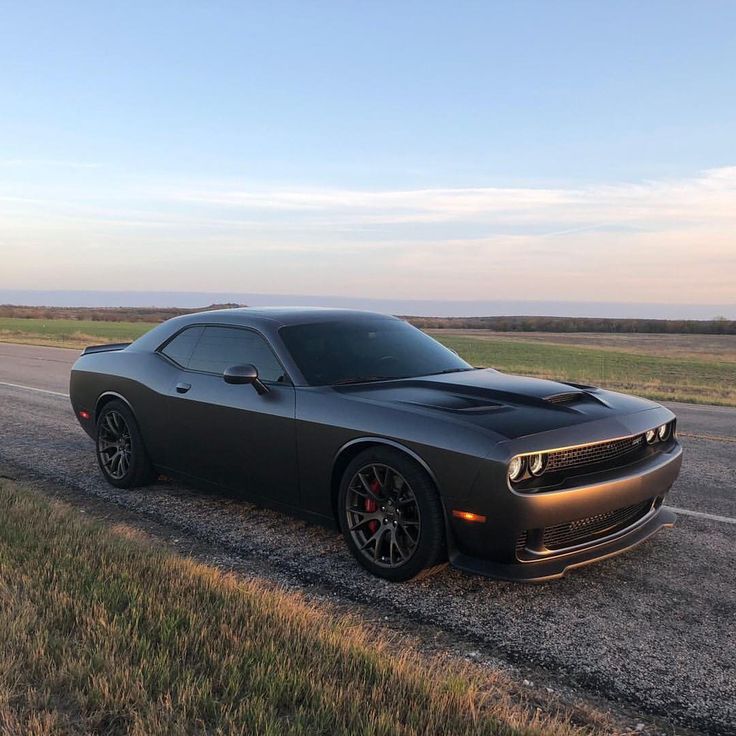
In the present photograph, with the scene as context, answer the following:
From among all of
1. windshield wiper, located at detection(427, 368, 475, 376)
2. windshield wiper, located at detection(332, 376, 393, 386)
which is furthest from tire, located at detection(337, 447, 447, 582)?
windshield wiper, located at detection(427, 368, 475, 376)

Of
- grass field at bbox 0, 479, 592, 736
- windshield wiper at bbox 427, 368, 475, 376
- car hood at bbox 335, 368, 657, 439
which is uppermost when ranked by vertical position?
windshield wiper at bbox 427, 368, 475, 376

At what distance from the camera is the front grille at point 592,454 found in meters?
3.67

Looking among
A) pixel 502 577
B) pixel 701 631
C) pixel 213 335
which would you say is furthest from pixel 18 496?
pixel 701 631

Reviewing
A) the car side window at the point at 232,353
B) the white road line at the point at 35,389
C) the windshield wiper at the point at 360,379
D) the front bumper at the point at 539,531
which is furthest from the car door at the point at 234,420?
the white road line at the point at 35,389

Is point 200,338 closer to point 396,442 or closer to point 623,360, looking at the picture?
point 396,442

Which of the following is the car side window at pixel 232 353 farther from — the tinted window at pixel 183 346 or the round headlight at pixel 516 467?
the round headlight at pixel 516 467

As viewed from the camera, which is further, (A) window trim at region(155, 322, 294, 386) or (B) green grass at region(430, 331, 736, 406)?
(B) green grass at region(430, 331, 736, 406)

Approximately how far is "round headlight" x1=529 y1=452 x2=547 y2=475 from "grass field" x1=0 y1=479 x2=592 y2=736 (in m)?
1.03

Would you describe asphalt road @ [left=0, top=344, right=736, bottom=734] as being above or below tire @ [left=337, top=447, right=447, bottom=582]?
below

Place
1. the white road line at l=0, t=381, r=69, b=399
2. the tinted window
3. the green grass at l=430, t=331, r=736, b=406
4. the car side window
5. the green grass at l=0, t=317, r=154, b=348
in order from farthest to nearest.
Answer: the green grass at l=0, t=317, r=154, b=348, the green grass at l=430, t=331, r=736, b=406, the white road line at l=0, t=381, r=69, b=399, the tinted window, the car side window

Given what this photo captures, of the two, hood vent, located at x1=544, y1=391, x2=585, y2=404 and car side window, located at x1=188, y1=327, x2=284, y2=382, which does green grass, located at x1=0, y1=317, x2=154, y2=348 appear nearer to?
car side window, located at x1=188, y1=327, x2=284, y2=382

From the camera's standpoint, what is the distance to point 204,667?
8.66 feet

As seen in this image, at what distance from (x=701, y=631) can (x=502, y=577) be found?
0.97m

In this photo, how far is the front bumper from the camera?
3516 mm
